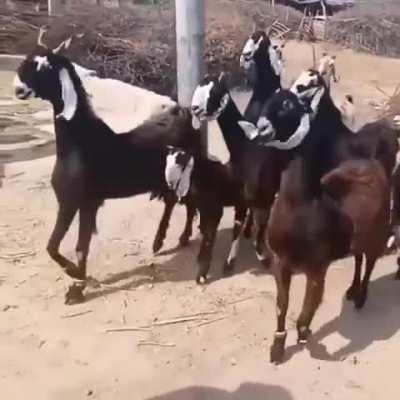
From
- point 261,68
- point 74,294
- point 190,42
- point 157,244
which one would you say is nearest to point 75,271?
point 74,294

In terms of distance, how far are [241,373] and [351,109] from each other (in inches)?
86.8

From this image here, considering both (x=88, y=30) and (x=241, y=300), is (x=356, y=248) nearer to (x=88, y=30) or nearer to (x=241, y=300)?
(x=241, y=300)

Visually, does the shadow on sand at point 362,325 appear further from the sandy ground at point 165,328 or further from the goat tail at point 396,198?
the goat tail at point 396,198

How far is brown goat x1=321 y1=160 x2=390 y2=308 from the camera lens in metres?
3.97

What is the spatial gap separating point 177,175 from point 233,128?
0.40 meters

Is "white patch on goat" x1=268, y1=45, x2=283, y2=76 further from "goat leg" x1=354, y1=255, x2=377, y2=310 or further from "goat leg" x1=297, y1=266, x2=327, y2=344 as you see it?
"goat leg" x1=297, y1=266, x2=327, y2=344

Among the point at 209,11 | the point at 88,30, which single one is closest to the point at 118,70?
the point at 88,30

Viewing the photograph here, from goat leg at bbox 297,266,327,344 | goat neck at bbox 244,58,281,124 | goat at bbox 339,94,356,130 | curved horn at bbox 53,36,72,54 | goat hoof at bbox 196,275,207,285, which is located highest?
curved horn at bbox 53,36,72,54

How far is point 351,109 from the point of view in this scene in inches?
209

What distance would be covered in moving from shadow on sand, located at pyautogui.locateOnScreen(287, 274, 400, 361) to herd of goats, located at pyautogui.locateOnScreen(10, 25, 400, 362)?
81 mm

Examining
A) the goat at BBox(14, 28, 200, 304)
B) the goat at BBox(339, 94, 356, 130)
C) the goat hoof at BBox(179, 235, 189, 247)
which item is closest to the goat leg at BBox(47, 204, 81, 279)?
the goat at BBox(14, 28, 200, 304)

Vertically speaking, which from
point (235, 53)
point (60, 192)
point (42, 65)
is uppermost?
point (42, 65)

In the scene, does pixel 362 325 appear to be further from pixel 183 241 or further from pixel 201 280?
pixel 183 241

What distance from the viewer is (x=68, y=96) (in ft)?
13.6
